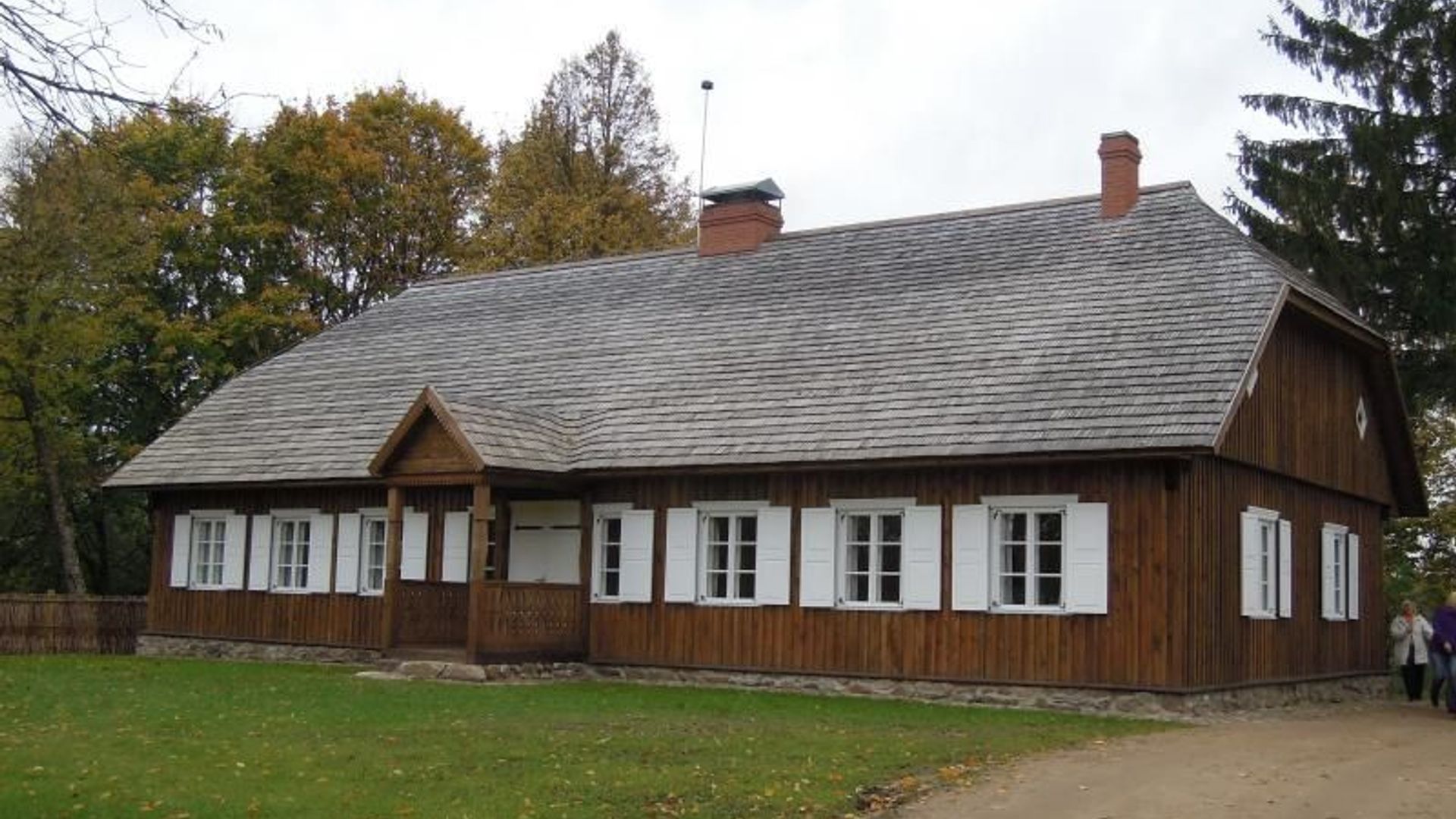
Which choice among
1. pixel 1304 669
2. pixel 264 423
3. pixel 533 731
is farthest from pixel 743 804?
pixel 264 423

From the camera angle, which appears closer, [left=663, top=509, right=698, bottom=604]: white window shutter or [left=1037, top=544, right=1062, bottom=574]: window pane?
[left=1037, top=544, right=1062, bottom=574]: window pane

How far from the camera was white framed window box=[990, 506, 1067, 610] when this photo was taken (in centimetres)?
1989

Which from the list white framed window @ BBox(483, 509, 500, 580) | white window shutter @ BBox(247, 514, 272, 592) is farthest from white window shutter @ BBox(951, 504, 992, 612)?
white window shutter @ BBox(247, 514, 272, 592)

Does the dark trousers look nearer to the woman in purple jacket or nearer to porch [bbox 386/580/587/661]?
the woman in purple jacket

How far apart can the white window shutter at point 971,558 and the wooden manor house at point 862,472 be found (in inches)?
2.1

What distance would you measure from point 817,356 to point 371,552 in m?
8.10

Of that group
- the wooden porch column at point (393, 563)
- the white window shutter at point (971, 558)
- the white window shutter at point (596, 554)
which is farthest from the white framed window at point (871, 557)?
the wooden porch column at point (393, 563)

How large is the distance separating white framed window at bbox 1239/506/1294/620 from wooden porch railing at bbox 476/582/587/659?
29.8 ft

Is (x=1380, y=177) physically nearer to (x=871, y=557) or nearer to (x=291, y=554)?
(x=871, y=557)

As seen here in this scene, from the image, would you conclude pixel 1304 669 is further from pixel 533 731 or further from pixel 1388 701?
pixel 533 731

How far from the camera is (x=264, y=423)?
95.0 ft

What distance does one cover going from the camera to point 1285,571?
71.5 feet

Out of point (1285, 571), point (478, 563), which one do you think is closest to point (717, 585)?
point (478, 563)

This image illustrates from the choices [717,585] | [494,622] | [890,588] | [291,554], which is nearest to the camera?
[890,588]
